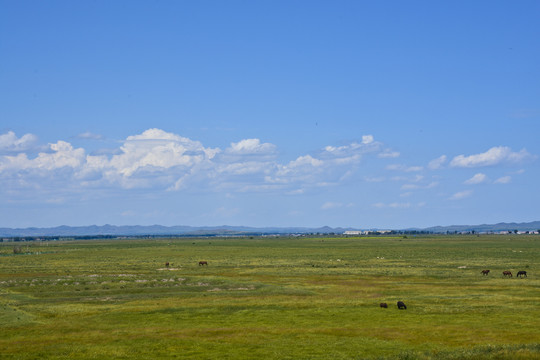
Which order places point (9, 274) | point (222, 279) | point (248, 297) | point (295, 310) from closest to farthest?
point (295, 310) < point (248, 297) < point (222, 279) < point (9, 274)

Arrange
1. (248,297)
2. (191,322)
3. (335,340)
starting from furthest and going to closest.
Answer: (248,297), (191,322), (335,340)

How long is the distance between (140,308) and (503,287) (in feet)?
138

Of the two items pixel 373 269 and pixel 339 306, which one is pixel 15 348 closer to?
pixel 339 306

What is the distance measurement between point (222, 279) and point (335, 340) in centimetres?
4163

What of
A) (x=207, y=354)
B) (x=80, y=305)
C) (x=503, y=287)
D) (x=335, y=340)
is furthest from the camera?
(x=503, y=287)

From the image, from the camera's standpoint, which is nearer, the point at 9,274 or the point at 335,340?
the point at 335,340

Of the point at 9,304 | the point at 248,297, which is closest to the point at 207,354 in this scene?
the point at 248,297

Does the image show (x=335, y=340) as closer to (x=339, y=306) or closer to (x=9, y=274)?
(x=339, y=306)

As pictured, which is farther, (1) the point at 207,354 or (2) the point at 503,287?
(2) the point at 503,287

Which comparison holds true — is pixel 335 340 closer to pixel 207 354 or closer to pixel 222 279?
pixel 207 354

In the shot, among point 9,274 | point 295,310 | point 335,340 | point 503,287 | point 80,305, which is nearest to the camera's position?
point 335,340

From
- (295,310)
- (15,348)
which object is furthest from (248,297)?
(15,348)

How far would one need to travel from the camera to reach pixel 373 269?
92938mm

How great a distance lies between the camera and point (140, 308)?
52.4 m
